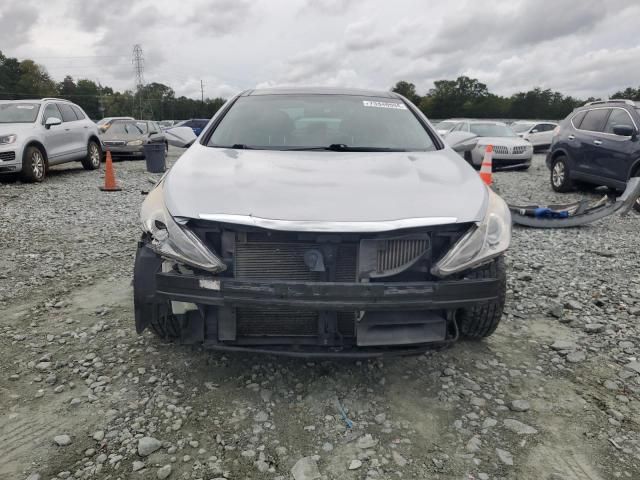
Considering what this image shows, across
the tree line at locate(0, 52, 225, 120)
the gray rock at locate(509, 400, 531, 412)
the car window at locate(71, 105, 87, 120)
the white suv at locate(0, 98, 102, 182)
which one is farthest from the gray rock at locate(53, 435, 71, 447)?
the tree line at locate(0, 52, 225, 120)

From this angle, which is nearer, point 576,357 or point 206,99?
point 576,357

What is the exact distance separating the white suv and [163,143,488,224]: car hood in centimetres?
789

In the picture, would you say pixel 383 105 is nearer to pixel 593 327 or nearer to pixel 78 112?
pixel 593 327

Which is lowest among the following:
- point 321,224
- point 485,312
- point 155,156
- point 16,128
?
point 485,312

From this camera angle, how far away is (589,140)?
8.49m

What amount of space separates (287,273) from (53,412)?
1296 millimetres

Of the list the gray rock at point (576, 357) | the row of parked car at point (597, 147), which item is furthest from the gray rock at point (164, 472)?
the row of parked car at point (597, 147)

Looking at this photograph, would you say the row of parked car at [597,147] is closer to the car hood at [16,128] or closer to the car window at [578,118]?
the car window at [578,118]

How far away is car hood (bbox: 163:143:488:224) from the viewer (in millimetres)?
2219

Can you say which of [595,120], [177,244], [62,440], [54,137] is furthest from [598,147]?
[54,137]

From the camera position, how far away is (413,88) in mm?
86750

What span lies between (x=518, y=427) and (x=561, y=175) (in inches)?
324

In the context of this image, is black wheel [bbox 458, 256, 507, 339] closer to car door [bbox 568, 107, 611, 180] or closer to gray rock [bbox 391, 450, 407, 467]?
gray rock [bbox 391, 450, 407, 467]

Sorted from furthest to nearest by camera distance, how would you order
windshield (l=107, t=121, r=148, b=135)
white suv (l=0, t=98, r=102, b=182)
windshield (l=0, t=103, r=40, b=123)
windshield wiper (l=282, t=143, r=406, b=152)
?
windshield (l=107, t=121, r=148, b=135), windshield (l=0, t=103, r=40, b=123), white suv (l=0, t=98, r=102, b=182), windshield wiper (l=282, t=143, r=406, b=152)
